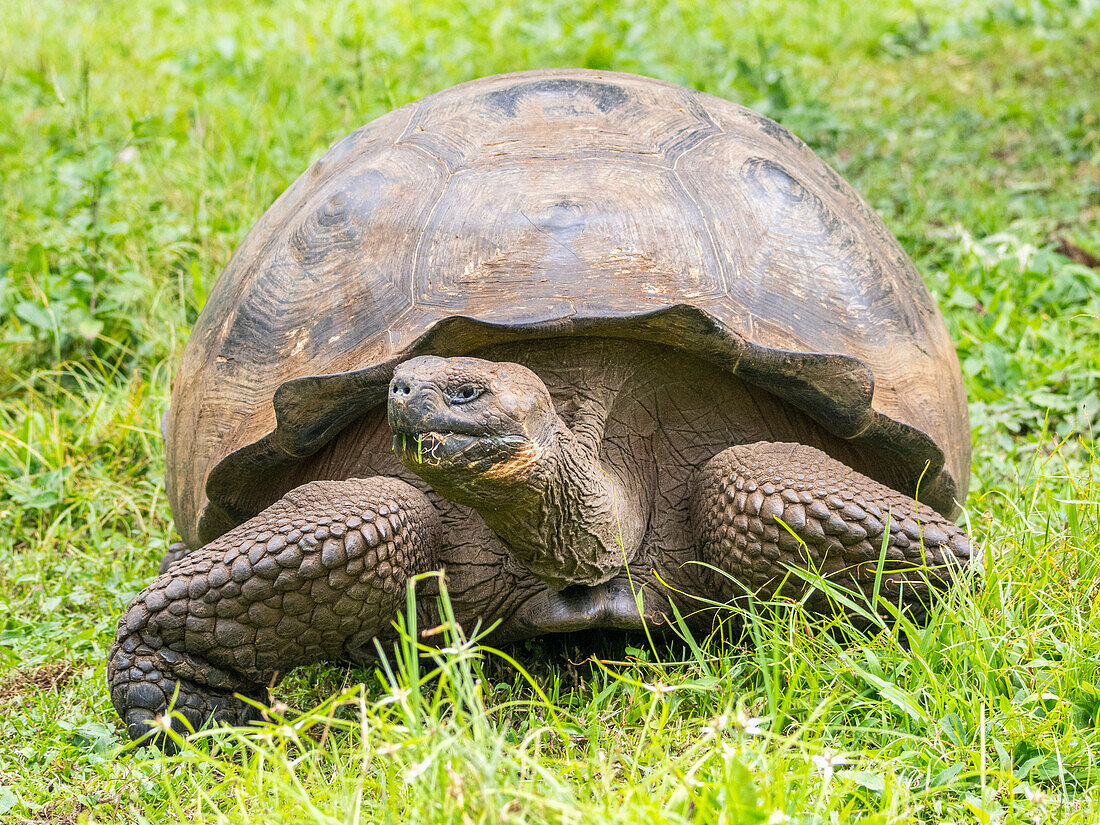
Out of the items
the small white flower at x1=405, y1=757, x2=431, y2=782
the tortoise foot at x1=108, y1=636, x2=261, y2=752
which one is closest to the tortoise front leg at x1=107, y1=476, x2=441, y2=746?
the tortoise foot at x1=108, y1=636, x2=261, y2=752

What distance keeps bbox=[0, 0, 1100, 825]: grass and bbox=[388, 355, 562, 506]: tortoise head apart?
1.22 ft

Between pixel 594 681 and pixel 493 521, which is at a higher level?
pixel 493 521

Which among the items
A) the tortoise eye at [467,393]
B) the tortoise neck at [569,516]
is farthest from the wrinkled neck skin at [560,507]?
the tortoise eye at [467,393]

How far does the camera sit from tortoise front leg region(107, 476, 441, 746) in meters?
2.33

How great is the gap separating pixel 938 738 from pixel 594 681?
71 centimetres

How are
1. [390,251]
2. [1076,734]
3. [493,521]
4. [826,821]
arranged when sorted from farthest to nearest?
[390,251], [493,521], [1076,734], [826,821]

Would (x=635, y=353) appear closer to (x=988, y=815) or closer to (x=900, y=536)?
(x=900, y=536)

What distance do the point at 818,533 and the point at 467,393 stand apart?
846 millimetres

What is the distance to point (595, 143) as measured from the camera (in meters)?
2.78

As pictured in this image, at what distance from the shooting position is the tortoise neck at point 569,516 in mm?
2217

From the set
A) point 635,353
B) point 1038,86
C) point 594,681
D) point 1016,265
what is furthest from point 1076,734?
point 1038,86

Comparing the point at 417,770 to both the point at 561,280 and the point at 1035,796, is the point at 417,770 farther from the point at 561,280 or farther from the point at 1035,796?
the point at 561,280

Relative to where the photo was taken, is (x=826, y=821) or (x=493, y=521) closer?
(x=826, y=821)

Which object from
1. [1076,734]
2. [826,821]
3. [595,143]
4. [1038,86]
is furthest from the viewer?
[1038,86]
